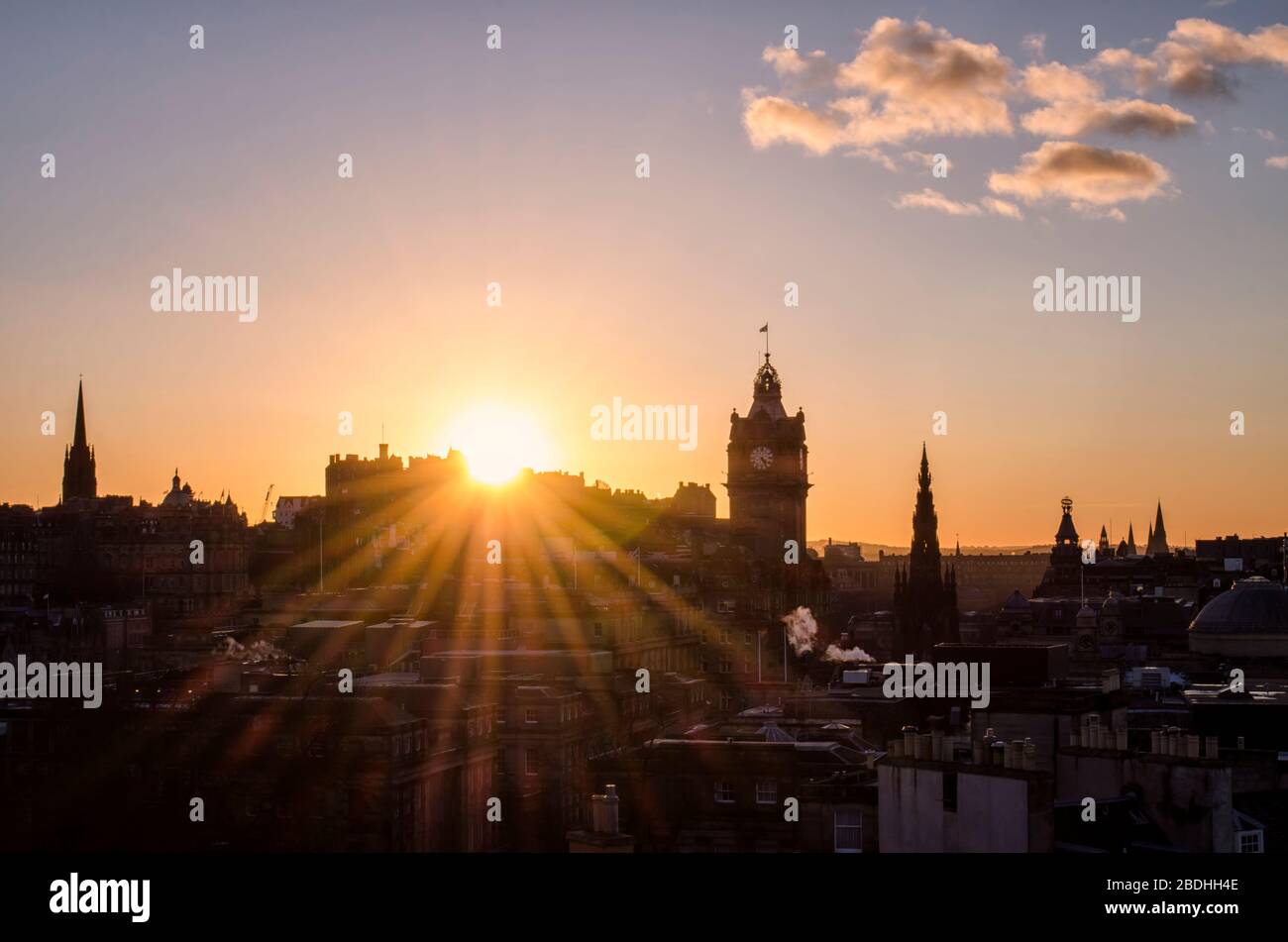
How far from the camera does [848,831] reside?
117 ft

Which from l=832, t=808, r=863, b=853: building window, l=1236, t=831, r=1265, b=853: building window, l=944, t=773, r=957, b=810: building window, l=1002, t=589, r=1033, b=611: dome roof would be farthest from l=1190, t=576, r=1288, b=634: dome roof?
l=944, t=773, r=957, b=810: building window

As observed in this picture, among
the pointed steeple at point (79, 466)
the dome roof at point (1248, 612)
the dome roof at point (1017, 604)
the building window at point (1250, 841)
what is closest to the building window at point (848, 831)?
the building window at point (1250, 841)

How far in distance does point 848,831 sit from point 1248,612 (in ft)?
272

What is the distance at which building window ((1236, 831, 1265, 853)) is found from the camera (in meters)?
27.6

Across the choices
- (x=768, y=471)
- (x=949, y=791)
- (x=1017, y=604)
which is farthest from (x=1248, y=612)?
(x=949, y=791)

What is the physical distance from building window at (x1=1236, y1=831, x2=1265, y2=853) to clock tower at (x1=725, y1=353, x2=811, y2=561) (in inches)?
4851

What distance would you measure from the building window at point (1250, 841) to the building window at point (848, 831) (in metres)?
8.59

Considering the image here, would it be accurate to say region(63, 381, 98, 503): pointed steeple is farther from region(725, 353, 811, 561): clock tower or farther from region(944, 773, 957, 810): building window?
region(944, 773, 957, 810): building window

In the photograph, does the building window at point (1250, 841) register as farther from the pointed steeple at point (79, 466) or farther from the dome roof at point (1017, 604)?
the pointed steeple at point (79, 466)

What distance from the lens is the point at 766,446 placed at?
15400 centimetres

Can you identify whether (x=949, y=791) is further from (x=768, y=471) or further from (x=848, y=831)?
(x=768, y=471)

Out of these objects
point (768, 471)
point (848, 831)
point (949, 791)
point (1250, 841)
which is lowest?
point (848, 831)
